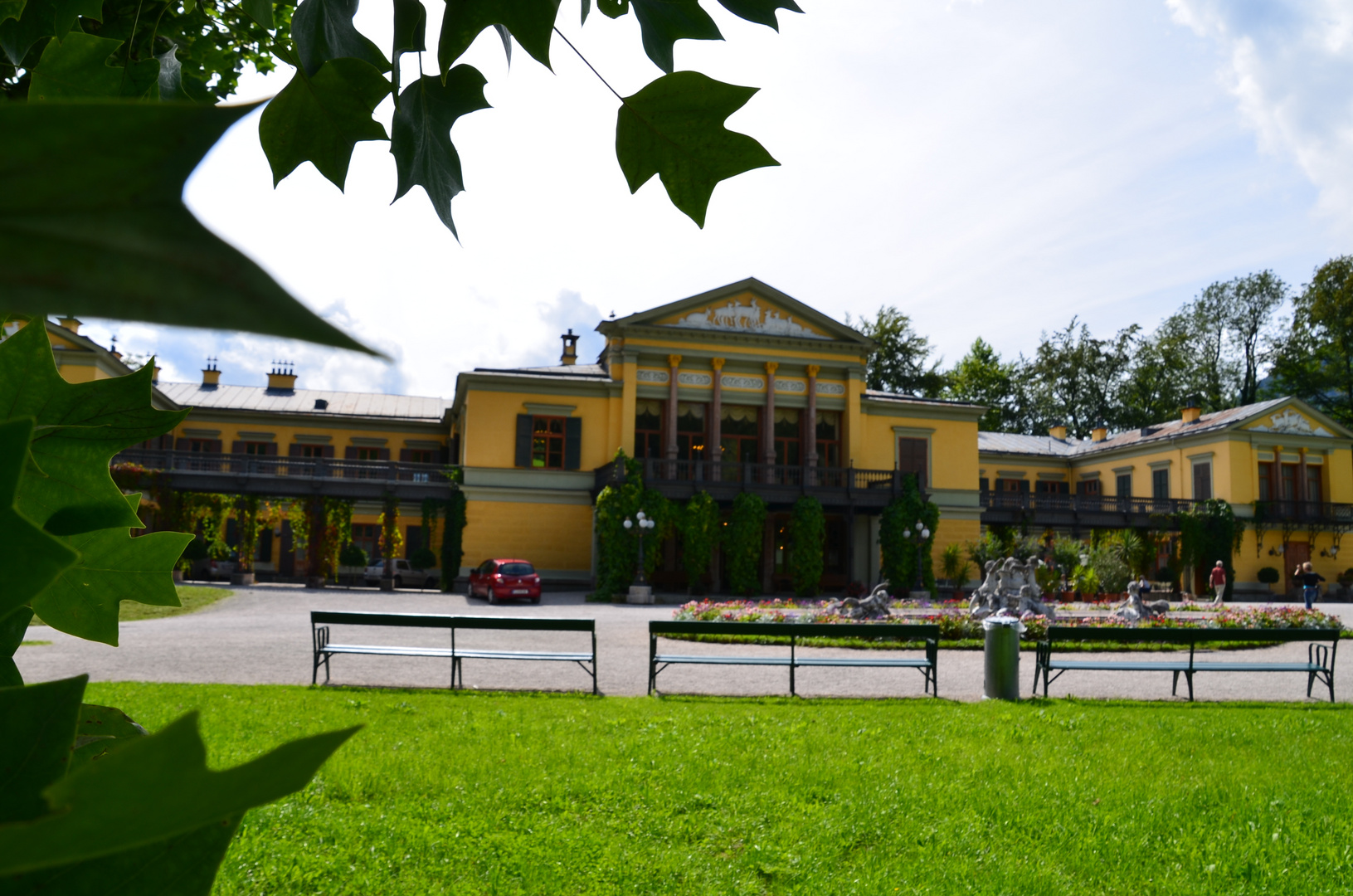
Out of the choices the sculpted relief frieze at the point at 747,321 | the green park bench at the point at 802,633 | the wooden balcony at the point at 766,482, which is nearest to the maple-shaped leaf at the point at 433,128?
the green park bench at the point at 802,633

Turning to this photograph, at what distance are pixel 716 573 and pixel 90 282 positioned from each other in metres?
24.7

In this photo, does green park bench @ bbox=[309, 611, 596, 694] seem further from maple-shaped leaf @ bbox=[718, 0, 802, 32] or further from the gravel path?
maple-shaped leaf @ bbox=[718, 0, 802, 32]

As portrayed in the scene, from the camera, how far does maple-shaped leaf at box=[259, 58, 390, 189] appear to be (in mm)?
747

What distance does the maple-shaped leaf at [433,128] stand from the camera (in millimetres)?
843

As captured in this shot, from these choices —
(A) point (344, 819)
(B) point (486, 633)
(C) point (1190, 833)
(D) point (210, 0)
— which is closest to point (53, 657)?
(B) point (486, 633)

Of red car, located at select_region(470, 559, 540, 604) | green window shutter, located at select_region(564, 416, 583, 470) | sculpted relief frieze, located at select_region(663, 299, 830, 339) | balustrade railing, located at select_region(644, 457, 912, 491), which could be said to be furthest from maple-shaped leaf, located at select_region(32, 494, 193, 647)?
sculpted relief frieze, located at select_region(663, 299, 830, 339)

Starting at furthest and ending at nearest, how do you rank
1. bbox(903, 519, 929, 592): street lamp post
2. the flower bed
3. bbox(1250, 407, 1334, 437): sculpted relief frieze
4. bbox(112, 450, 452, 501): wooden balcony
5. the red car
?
bbox(1250, 407, 1334, 437): sculpted relief frieze
bbox(112, 450, 452, 501): wooden balcony
bbox(903, 519, 929, 592): street lamp post
the red car
the flower bed

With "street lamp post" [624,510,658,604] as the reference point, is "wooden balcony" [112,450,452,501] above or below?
above

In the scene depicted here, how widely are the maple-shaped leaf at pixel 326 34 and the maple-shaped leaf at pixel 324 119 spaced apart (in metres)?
0.01

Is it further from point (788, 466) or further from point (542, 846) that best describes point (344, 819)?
point (788, 466)

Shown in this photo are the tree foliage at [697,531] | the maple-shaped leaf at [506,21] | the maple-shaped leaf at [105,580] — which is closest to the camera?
the maple-shaped leaf at [105,580]

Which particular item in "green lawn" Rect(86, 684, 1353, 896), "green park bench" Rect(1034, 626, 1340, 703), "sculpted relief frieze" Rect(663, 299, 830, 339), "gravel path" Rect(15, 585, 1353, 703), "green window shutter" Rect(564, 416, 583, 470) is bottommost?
"gravel path" Rect(15, 585, 1353, 703)

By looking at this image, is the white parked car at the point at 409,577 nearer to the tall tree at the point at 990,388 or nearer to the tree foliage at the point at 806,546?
the tree foliage at the point at 806,546

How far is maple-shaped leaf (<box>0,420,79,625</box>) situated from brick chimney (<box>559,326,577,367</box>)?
97.1 ft
